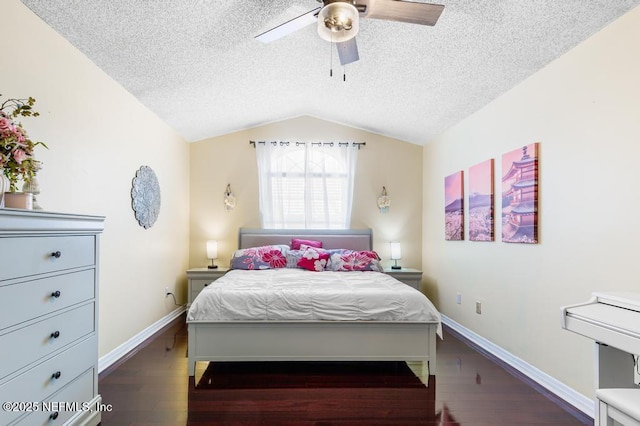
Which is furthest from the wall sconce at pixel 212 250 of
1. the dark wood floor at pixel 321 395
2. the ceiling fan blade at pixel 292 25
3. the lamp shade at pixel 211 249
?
the ceiling fan blade at pixel 292 25

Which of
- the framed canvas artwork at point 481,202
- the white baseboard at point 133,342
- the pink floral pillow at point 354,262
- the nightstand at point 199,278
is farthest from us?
the nightstand at point 199,278

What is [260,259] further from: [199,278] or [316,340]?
[316,340]

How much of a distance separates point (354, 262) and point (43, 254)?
10.6 ft

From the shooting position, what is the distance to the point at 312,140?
5.29 metres

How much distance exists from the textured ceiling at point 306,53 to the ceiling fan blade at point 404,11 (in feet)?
1.40

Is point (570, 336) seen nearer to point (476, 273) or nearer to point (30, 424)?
point (476, 273)

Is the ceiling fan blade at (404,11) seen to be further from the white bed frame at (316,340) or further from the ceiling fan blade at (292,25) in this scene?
the white bed frame at (316,340)

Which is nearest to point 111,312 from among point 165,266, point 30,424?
point 165,266

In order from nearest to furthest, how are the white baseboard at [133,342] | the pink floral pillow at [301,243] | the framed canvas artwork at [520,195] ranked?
the framed canvas artwork at [520,195] < the white baseboard at [133,342] < the pink floral pillow at [301,243]

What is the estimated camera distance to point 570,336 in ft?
7.99

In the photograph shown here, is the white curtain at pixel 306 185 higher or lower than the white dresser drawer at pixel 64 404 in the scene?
higher

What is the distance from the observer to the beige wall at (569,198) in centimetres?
210

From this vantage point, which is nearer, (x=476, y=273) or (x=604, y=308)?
(x=604, y=308)

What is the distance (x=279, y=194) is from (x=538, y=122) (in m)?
3.34
